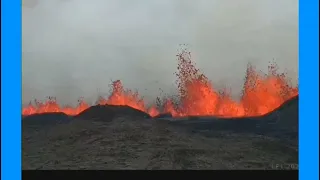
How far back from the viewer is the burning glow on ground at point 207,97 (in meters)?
5.57

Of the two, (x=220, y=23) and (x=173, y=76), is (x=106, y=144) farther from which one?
(x=220, y=23)

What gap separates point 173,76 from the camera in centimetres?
564

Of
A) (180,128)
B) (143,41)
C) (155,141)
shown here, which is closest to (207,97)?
(180,128)

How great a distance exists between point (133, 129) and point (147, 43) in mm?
1074

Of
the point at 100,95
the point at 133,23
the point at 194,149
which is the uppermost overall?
the point at 133,23

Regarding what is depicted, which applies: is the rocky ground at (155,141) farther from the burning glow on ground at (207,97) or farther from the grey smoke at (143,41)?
the grey smoke at (143,41)

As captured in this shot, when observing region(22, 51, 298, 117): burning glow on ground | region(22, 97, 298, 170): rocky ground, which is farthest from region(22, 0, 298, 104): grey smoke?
region(22, 97, 298, 170): rocky ground

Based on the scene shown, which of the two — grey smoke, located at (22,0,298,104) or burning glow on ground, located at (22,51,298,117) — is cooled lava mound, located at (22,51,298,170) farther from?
grey smoke, located at (22,0,298,104)

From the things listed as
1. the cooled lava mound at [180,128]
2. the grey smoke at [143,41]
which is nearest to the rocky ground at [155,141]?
the cooled lava mound at [180,128]

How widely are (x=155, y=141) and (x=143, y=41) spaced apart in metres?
1.24

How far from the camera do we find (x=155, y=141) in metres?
5.66

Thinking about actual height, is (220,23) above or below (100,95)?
above

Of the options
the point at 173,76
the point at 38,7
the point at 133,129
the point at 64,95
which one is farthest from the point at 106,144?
the point at 38,7

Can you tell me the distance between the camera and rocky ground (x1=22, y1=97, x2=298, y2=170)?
5566 mm
